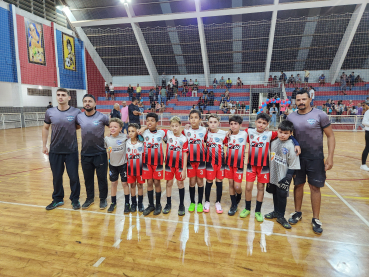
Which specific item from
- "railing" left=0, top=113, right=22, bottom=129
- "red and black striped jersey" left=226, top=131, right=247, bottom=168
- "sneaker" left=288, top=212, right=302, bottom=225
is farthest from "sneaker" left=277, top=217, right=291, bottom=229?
"railing" left=0, top=113, right=22, bottom=129

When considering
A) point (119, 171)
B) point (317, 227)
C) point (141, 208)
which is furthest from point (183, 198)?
point (317, 227)

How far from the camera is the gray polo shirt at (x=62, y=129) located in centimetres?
370

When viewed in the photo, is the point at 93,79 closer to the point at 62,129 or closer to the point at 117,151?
the point at 62,129

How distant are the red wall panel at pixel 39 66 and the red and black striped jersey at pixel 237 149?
19.3 metres

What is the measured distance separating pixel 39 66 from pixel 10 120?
4928mm

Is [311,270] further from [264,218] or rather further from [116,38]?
[116,38]

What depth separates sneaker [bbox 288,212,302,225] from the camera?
11.0 ft

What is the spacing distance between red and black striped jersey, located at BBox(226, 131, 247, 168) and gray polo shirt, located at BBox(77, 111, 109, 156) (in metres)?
2.16

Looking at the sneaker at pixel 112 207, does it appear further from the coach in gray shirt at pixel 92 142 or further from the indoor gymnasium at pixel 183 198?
the coach in gray shirt at pixel 92 142

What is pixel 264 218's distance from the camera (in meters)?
3.54

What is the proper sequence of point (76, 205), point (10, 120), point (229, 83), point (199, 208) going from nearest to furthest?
point (199, 208) < point (76, 205) < point (10, 120) < point (229, 83)

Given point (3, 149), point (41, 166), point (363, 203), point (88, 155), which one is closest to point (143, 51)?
point (3, 149)

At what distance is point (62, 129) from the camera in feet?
12.2

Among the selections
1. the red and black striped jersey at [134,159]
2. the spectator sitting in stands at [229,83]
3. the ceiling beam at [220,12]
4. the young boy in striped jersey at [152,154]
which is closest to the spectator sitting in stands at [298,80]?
the ceiling beam at [220,12]
